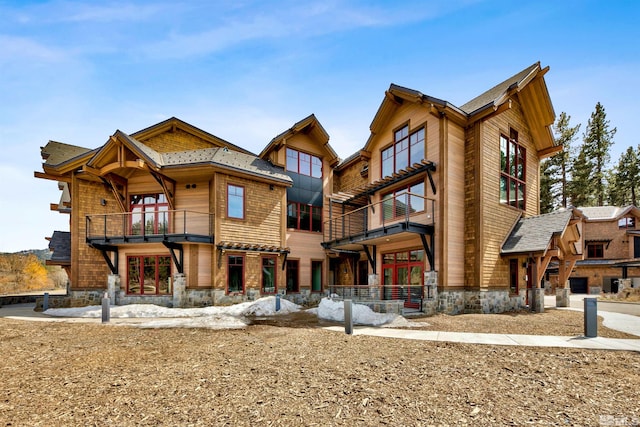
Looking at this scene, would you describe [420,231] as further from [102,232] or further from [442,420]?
[102,232]

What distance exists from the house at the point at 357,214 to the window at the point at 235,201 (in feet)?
0.25

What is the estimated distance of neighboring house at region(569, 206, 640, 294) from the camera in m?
31.2

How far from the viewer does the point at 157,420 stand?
13.7 feet

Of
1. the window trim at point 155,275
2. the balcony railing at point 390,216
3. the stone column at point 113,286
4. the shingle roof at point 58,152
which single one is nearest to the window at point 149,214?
the window trim at point 155,275

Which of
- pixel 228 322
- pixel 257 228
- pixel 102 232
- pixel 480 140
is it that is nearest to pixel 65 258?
pixel 102 232

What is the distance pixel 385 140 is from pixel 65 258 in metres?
18.6

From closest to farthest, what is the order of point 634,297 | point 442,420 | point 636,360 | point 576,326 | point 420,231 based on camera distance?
point 442,420 < point 636,360 < point 576,326 < point 420,231 < point 634,297

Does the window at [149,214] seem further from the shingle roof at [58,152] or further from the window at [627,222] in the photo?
the window at [627,222]

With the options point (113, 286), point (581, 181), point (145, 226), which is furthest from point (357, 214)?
point (581, 181)

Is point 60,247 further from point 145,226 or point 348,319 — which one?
point 348,319

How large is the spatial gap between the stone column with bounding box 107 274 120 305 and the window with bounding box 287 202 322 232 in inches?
373

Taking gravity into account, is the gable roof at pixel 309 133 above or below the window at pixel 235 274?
above

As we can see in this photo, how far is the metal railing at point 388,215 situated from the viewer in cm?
1516

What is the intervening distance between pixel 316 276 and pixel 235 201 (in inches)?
283
